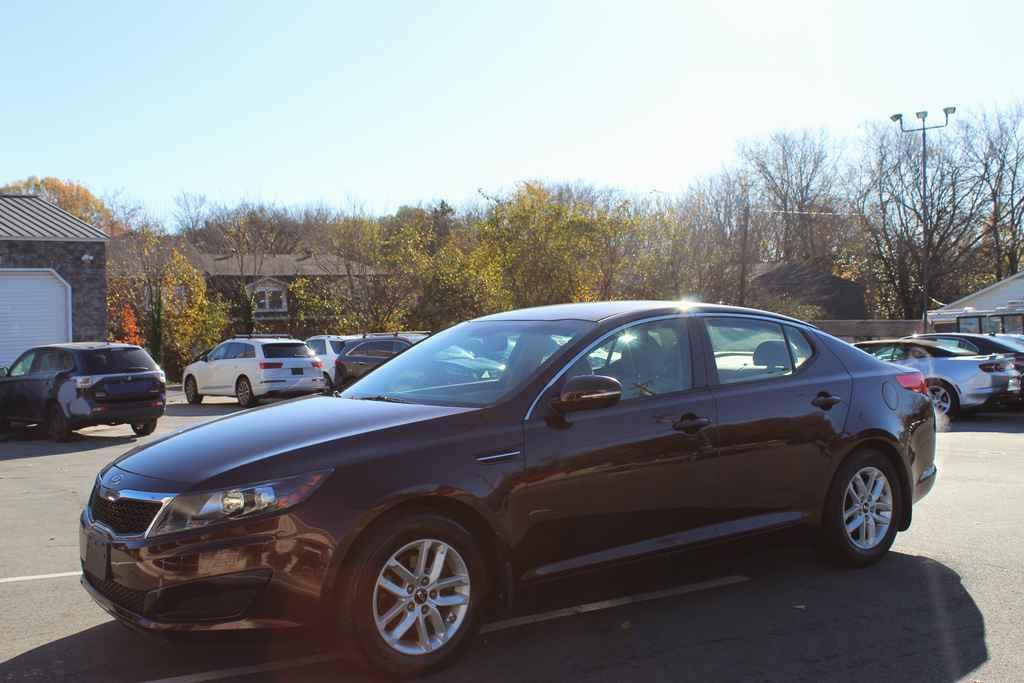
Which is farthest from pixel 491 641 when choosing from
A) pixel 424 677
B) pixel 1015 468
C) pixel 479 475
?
pixel 1015 468

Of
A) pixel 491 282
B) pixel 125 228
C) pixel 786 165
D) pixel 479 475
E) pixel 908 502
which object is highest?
pixel 786 165

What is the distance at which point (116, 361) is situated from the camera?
1526 cm

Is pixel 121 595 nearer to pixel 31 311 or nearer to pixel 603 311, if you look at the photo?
pixel 603 311

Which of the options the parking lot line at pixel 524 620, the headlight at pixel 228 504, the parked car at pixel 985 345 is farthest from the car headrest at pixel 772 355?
the parked car at pixel 985 345

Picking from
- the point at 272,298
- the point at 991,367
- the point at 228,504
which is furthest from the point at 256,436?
the point at 272,298

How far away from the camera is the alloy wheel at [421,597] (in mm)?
4188

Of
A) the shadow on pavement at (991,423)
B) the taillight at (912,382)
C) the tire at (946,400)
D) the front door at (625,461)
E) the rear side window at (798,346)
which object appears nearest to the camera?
the front door at (625,461)

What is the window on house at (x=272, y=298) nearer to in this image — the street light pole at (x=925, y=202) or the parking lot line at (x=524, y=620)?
the street light pole at (x=925, y=202)

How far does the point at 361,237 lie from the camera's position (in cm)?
3972

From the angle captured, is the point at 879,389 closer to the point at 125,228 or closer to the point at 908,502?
the point at 908,502

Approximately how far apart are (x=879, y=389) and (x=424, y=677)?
3.53 meters

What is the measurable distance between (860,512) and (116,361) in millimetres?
12429

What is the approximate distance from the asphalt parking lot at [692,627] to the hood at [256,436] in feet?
2.40

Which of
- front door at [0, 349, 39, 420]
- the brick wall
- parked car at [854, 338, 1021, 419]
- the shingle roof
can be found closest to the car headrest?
parked car at [854, 338, 1021, 419]
